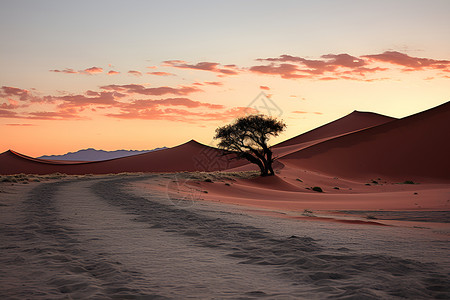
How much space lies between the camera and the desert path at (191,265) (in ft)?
17.4

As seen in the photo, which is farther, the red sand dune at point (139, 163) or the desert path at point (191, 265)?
the red sand dune at point (139, 163)

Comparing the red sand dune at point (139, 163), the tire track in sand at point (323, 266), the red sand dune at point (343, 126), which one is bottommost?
the tire track in sand at point (323, 266)

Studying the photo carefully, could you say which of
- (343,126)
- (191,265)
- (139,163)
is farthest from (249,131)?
(343,126)

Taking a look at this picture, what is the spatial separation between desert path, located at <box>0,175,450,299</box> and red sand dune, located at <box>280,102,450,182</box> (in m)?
52.4

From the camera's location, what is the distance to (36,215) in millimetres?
12672

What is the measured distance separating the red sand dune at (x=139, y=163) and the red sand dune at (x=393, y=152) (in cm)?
1855

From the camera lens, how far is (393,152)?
214 ft

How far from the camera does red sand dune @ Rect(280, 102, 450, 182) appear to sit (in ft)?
191

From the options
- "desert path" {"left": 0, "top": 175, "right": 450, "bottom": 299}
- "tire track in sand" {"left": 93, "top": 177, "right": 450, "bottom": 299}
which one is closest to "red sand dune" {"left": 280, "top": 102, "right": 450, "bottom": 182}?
"tire track in sand" {"left": 93, "top": 177, "right": 450, "bottom": 299}

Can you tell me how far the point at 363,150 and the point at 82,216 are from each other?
62845 millimetres

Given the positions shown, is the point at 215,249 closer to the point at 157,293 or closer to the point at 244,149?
the point at 157,293

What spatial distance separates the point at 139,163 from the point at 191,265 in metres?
79.0

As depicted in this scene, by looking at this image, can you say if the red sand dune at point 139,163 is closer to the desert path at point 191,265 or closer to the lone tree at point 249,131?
the lone tree at point 249,131

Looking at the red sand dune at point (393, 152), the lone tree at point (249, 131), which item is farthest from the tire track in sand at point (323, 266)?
the red sand dune at point (393, 152)
